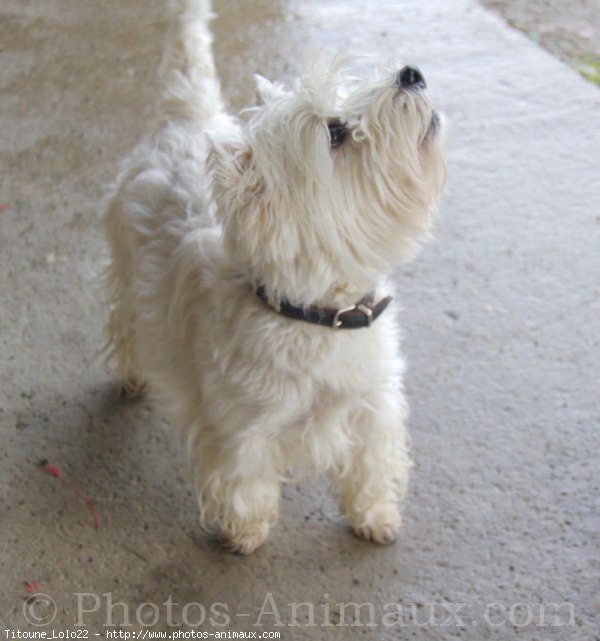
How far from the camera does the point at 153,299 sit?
2514mm

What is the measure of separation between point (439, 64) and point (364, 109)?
3090 mm

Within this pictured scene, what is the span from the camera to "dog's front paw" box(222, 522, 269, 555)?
7.95 ft

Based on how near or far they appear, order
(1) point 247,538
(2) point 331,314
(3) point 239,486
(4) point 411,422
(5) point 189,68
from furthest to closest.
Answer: (4) point 411,422 < (5) point 189,68 < (1) point 247,538 < (3) point 239,486 < (2) point 331,314

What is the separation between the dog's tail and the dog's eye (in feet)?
2.94

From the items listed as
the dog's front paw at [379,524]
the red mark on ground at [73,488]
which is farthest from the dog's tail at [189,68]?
the dog's front paw at [379,524]

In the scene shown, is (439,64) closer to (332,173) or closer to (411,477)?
(411,477)

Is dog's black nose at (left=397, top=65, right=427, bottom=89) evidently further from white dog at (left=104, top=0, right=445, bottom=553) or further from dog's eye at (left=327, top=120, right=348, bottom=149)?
dog's eye at (left=327, top=120, right=348, bottom=149)

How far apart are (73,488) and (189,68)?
1410mm

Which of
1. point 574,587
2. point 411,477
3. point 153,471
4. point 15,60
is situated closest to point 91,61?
point 15,60

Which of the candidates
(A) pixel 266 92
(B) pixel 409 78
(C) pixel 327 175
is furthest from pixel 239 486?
(B) pixel 409 78

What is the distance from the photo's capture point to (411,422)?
284 cm

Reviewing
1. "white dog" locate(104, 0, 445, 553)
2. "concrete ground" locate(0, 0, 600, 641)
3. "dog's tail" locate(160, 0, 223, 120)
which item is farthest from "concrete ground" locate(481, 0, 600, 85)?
"white dog" locate(104, 0, 445, 553)

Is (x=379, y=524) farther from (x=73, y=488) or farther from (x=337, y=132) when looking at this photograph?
(x=337, y=132)

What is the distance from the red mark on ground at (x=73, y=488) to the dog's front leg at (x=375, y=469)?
0.76 m
